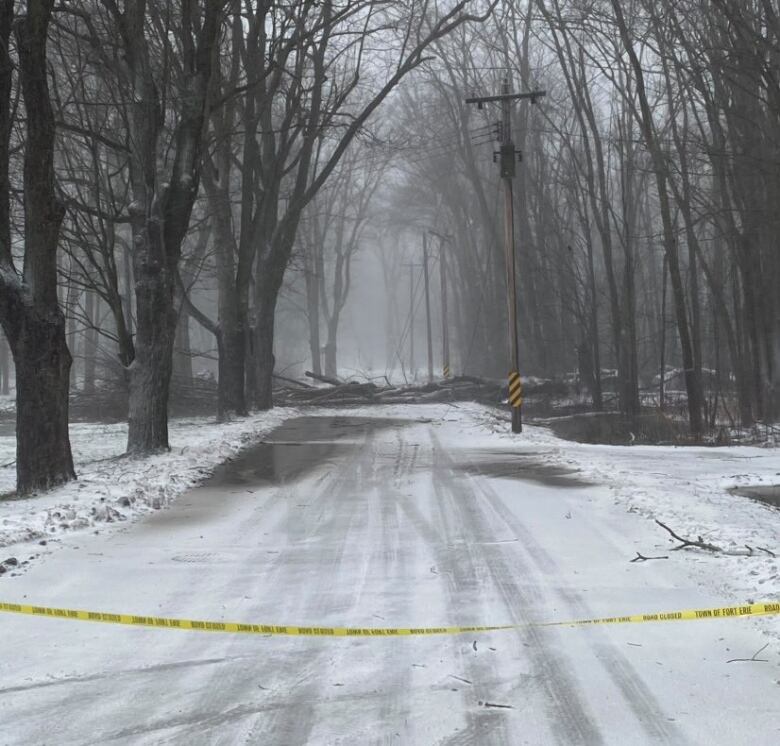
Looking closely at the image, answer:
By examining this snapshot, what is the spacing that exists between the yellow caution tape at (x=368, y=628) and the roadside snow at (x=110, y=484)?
2499 millimetres

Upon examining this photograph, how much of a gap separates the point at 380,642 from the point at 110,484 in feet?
20.4

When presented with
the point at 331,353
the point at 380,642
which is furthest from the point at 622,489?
the point at 331,353

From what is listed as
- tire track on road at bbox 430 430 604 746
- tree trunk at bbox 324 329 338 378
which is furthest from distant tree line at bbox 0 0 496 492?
tree trunk at bbox 324 329 338 378

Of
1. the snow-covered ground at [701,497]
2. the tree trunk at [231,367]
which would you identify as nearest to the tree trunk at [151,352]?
the snow-covered ground at [701,497]

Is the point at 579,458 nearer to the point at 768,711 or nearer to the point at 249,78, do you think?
the point at 768,711

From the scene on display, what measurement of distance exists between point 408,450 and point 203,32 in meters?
8.08

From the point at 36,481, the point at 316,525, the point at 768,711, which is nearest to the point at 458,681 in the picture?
the point at 768,711

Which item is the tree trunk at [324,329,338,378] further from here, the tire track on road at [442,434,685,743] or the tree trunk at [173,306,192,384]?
the tire track on road at [442,434,685,743]

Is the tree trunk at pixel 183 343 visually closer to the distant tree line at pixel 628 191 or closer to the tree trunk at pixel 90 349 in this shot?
the tree trunk at pixel 90 349

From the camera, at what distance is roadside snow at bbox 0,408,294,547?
8.14 meters

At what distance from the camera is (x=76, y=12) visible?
506 inches

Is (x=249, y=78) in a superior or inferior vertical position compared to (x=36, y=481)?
superior

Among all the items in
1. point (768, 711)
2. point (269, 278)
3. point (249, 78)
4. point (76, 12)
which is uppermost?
point (249, 78)

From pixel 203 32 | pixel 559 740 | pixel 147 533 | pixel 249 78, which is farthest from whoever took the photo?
pixel 249 78
